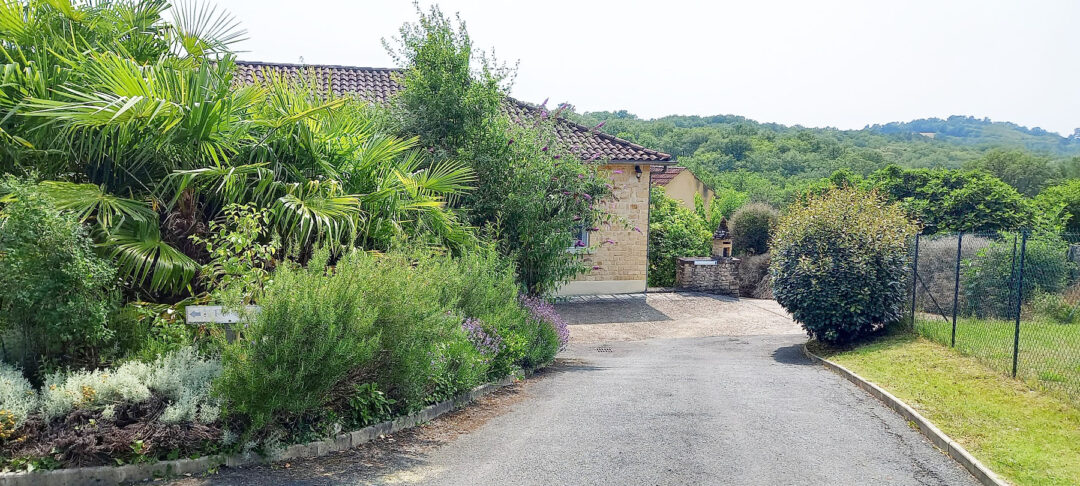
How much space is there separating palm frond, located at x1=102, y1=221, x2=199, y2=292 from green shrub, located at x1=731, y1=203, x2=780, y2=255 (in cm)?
2450

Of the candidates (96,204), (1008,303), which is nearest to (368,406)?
(96,204)

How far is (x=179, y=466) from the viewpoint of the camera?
18.1 ft

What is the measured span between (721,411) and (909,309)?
8.06 meters

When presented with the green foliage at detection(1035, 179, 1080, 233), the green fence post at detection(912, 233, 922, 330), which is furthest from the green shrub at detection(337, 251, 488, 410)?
the green foliage at detection(1035, 179, 1080, 233)

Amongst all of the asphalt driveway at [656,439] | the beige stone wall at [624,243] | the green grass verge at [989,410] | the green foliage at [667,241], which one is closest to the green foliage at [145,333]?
the asphalt driveway at [656,439]

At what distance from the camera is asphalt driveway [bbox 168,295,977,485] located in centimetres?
590

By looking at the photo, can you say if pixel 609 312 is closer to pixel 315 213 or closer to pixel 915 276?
pixel 915 276

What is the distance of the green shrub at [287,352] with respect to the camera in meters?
5.82

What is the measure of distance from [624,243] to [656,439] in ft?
52.8

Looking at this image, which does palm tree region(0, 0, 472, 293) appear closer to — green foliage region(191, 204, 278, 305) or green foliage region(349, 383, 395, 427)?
green foliage region(191, 204, 278, 305)

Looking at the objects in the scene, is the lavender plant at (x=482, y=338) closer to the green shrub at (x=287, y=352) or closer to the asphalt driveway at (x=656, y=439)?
the asphalt driveway at (x=656, y=439)

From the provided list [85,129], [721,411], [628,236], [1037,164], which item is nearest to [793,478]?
[721,411]

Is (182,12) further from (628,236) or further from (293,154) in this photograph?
(628,236)

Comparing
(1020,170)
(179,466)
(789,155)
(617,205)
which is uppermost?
(789,155)
